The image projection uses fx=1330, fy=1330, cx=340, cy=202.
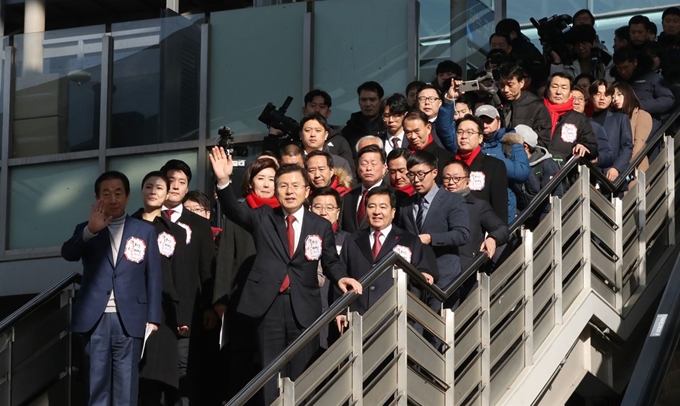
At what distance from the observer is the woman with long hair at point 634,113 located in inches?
447

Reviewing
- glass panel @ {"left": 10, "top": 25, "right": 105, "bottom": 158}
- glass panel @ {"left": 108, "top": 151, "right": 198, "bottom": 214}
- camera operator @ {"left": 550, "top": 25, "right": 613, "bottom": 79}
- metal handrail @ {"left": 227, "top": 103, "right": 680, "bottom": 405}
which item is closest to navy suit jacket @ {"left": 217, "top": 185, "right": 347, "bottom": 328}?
metal handrail @ {"left": 227, "top": 103, "right": 680, "bottom": 405}

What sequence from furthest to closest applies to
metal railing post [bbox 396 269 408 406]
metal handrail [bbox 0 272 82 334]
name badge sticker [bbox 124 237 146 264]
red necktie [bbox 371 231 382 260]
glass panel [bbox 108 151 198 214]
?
glass panel [bbox 108 151 198 214] → metal handrail [bbox 0 272 82 334] → name badge sticker [bbox 124 237 146 264] → red necktie [bbox 371 231 382 260] → metal railing post [bbox 396 269 408 406]

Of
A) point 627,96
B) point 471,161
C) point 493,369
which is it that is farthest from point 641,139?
point 493,369

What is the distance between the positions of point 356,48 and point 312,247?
6099mm

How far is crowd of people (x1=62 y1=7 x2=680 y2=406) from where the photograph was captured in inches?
316

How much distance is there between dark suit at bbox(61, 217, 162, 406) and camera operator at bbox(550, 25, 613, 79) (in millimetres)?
5495

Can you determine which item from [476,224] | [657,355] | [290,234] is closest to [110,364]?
[290,234]

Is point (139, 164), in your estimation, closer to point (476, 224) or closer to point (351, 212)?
point (351, 212)

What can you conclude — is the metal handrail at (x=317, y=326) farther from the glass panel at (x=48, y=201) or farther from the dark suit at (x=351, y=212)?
the glass panel at (x=48, y=201)

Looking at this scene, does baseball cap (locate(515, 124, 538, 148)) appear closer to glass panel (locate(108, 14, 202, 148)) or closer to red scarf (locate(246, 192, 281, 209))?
red scarf (locate(246, 192, 281, 209))

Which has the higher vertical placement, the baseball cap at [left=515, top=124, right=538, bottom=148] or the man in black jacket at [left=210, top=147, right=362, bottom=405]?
the baseball cap at [left=515, top=124, right=538, bottom=148]

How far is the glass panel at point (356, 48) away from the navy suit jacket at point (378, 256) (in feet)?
17.6

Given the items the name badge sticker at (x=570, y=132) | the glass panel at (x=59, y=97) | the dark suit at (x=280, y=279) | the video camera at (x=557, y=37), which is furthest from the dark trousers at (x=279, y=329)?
the glass panel at (x=59, y=97)

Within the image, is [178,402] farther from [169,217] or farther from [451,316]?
[451,316]
